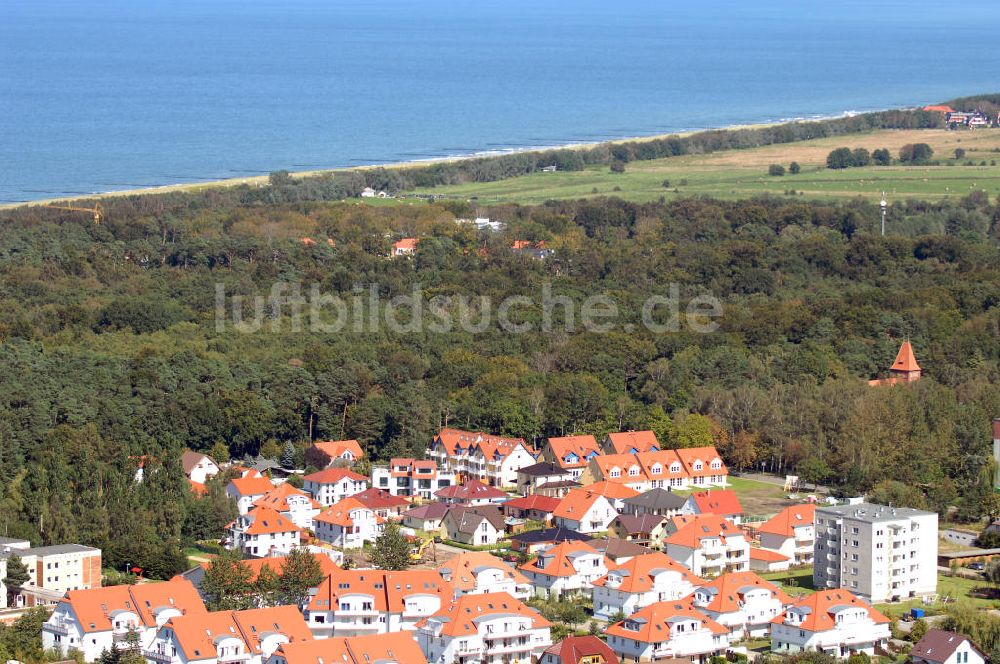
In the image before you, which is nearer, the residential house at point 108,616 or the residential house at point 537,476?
the residential house at point 108,616

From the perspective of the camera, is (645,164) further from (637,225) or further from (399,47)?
(399,47)

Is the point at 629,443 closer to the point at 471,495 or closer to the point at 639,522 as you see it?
the point at 471,495

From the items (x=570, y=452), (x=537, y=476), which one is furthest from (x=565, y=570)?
(x=570, y=452)

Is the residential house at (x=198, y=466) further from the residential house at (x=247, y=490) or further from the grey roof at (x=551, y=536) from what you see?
the grey roof at (x=551, y=536)

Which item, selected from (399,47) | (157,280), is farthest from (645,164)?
(399,47)

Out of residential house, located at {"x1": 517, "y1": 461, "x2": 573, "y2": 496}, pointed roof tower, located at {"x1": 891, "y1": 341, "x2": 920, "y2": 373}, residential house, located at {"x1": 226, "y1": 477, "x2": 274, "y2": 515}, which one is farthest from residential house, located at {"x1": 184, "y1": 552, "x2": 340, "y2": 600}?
pointed roof tower, located at {"x1": 891, "y1": 341, "x2": 920, "y2": 373}

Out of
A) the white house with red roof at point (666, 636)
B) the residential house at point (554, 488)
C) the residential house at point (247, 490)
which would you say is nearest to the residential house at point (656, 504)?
the residential house at point (554, 488)
